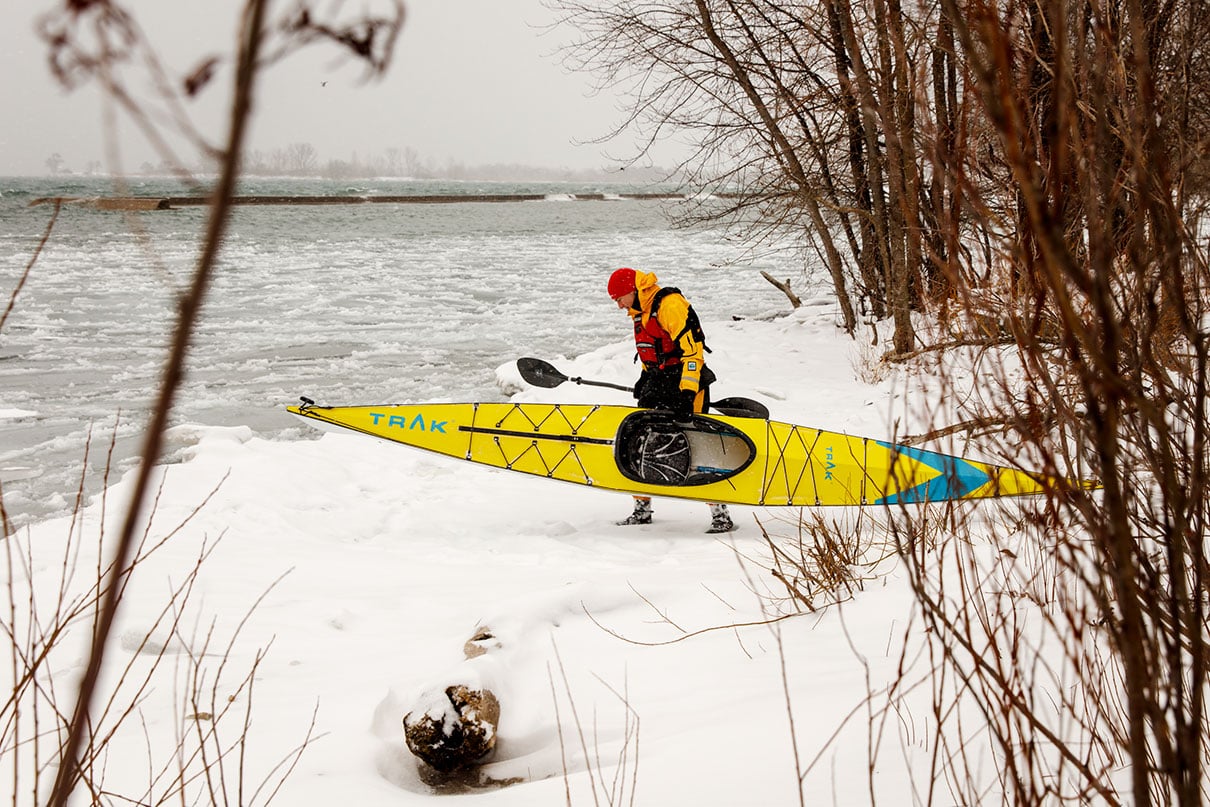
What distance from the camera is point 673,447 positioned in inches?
234

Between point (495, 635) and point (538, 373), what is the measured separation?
13.2 ft

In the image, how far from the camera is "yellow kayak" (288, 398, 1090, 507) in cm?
565

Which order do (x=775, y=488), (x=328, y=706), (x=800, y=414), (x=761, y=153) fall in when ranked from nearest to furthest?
1. (x=328, y=706)
2. (x=775, y=488)
3. (x=800, y=414)
4. (x=761, y=153)

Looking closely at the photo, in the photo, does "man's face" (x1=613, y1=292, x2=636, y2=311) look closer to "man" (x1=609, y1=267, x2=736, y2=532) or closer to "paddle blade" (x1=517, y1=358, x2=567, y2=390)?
"man" (x1=609, y1=267, x2=736, y2=532)

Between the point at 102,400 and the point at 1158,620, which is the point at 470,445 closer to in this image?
the point at 102,400

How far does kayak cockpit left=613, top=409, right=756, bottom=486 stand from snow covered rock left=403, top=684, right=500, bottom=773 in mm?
3215

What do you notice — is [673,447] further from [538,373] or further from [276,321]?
[276,321]

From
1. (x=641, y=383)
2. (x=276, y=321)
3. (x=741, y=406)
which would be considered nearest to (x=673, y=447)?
(x=641, y=383)

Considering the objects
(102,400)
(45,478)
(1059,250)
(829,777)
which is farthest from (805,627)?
(102,400)

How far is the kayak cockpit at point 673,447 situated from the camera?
585 centimetres

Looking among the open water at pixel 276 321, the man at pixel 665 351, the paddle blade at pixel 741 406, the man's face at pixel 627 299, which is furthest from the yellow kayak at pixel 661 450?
the open water at pixel 276 321

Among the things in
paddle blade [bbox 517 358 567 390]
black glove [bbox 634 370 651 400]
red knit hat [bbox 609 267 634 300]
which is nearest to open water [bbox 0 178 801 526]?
paddle blade [bbox 517 358 567 390]

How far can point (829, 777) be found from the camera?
2.17 metres

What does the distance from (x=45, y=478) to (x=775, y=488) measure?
5.33 m
